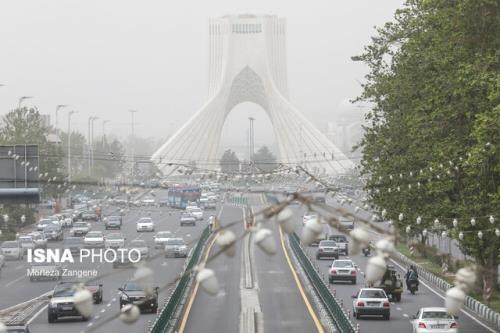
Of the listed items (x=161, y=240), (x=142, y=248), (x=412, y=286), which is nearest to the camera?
(x=412, y=286)

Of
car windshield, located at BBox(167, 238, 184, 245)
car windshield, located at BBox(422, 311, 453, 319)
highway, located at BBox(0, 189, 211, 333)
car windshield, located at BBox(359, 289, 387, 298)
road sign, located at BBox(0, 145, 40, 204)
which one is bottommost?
highway, located at BBox(0, 189, 211, 333)

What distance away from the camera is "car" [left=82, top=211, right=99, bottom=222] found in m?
106

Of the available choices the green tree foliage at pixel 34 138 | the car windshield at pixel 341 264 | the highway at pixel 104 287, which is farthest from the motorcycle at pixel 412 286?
the green tree foliage at pixel 34 138

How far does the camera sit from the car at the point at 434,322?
34.8 metres

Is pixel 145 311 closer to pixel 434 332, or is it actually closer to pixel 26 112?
pixel 434 332

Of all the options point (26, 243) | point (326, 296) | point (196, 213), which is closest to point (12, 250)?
point (26, 243)

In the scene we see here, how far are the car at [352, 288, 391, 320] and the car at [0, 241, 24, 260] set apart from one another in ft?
106

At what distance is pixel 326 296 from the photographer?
142ft

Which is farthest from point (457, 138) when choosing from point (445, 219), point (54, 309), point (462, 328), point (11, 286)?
point (11, 286)

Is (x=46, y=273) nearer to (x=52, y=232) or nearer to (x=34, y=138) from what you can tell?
(x=52, y=232)

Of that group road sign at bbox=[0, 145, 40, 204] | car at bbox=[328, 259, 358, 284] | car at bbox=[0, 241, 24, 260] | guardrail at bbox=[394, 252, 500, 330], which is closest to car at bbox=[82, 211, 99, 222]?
car at bbox=[0, 241, 24, 260]

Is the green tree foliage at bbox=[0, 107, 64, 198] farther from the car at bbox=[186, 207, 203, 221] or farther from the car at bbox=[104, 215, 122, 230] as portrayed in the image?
the car at bbox=[186, 207, 203, 221]

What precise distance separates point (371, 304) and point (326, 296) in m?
1.91

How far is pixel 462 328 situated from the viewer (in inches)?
1548
